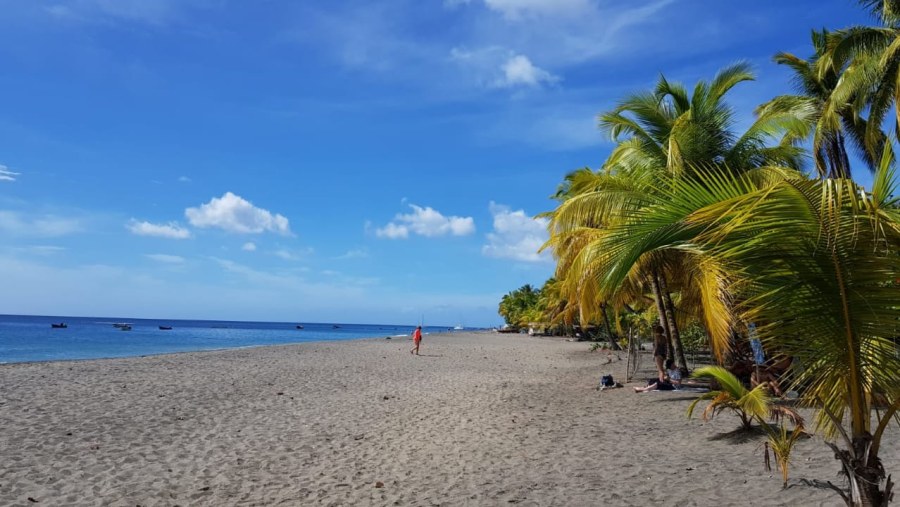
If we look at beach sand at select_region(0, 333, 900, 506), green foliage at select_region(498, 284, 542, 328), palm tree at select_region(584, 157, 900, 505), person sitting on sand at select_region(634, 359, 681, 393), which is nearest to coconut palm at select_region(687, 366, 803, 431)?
beach sand at select_region(0, 333, 900, 506)

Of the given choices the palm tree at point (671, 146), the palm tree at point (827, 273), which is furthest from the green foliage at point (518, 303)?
the palm tree at point (827, 273)

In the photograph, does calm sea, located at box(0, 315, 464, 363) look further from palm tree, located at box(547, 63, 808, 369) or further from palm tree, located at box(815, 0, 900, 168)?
palm tree, located at box(815, 0, 900, 168)

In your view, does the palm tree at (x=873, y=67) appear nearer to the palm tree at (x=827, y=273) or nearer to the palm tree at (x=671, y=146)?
the palm tree at (x=671, y=146)

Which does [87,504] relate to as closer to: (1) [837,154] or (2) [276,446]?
(2) [276,446]

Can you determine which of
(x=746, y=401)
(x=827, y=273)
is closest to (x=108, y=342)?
(x=746, y=401)

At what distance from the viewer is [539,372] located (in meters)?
18.8

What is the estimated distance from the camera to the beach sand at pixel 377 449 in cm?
565

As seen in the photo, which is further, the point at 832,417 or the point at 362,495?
the point at 362,495

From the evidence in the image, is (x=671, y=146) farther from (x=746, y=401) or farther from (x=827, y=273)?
(x=827, y=273)

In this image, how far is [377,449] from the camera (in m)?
7.69

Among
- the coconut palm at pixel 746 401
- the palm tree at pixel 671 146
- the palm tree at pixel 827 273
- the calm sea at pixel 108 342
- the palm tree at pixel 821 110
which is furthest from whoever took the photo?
the calm sea at pixel 108 342

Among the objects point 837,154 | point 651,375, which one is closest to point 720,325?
point 651,375

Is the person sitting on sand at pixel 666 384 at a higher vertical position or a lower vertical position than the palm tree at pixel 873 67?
lower

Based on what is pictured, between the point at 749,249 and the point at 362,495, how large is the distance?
14.3 ft
